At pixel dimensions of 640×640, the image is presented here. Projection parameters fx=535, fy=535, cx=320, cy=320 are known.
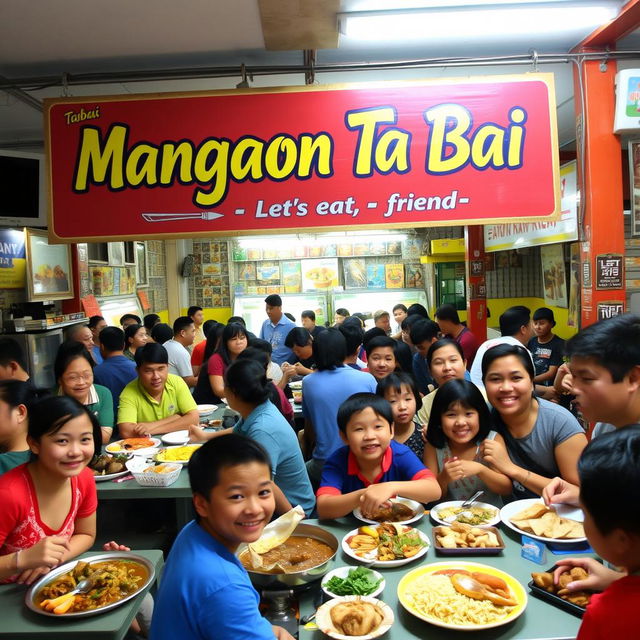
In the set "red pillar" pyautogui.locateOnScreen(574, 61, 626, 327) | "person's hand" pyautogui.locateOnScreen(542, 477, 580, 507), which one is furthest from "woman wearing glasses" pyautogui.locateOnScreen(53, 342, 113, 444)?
"red pillar" pyautogui.locateOnScreen(574, 61, 626, 327)

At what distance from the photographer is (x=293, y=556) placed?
2146 mm

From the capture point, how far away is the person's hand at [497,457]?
250 cm

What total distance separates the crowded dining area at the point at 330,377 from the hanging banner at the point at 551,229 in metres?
0.13

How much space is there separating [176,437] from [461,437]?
2132mm

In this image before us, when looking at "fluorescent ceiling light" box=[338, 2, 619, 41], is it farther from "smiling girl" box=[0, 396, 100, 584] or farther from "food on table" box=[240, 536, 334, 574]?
"food on table" box=[240, 536, 334, 574]

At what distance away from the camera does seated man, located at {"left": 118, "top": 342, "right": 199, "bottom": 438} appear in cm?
397

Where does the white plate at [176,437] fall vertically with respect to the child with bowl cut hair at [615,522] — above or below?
below

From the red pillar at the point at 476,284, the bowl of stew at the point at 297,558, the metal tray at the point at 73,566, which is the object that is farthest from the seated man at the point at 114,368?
the red pillar at the point at 476,284


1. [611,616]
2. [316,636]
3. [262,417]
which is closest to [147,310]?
[262,417]

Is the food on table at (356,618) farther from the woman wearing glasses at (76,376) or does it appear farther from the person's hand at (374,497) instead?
the woman wearing glasses at (76,376)

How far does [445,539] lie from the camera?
217 centimetres

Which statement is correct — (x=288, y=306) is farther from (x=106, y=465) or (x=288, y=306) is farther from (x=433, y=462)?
(x=433, y=462)

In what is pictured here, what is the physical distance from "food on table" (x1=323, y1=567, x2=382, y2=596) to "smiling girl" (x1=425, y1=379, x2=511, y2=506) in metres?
0.76

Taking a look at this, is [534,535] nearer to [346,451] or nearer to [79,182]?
[346,451]
